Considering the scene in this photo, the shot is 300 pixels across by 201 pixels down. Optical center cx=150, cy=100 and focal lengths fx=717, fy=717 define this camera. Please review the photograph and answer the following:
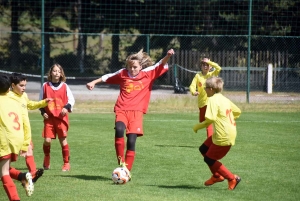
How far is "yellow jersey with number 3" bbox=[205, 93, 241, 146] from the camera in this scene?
9.02m

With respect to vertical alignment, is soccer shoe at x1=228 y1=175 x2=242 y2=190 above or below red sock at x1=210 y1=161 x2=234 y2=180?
below

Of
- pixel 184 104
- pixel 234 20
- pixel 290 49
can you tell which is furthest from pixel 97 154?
pixel 234 20

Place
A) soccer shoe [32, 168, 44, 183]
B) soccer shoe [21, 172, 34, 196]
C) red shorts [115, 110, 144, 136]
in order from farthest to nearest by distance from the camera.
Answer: red shorts [115, 110, 144, 136]
soccer shoe [32, 168, 44, 183]
soccer shoe [21, 172, 34, 196]

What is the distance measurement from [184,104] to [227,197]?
1463 cm

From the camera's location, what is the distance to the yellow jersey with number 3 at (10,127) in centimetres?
783

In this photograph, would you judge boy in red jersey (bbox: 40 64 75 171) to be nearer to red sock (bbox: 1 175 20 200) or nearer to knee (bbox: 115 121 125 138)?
knee (bbox: 115 121 125 138)

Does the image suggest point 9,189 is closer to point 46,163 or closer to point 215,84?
point 215,84

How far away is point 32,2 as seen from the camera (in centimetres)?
3756

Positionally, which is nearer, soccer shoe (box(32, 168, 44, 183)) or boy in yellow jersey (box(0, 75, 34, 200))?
boy in yellow jersey (box(0, 75, 34, 200))

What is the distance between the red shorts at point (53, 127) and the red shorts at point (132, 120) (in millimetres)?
1261

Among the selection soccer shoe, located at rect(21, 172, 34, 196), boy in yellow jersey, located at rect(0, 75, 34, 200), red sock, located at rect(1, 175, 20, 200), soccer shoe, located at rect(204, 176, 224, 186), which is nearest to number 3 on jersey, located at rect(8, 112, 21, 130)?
boy in yellow jersey, located at rect(0, 75, 34, 200)

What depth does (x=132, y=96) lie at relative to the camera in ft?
34.1

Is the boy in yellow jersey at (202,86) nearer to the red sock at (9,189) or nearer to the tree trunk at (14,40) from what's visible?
the red sock at (9,189)

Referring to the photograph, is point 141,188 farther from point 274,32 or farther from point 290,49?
point 274,32
